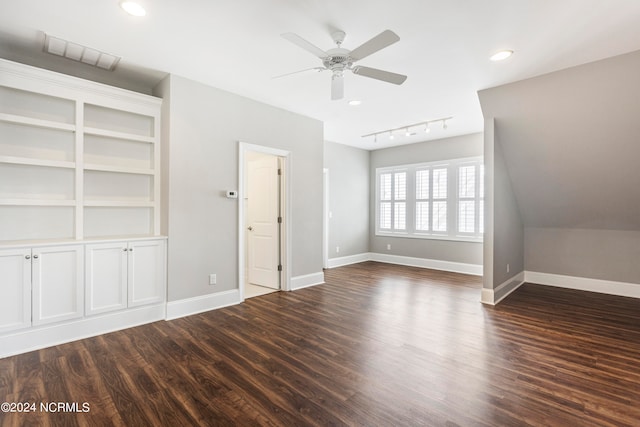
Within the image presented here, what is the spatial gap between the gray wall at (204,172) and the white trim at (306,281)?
3.43 feet

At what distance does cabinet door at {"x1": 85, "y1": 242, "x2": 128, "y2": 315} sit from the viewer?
308 cm

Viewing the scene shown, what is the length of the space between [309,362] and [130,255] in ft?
7.59

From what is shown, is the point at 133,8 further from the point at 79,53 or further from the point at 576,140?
the point at 576,140

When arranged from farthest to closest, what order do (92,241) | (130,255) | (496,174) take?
(496,174) → (130,255) → (92,241)

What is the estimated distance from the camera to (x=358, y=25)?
253cm

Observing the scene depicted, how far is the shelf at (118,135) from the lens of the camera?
3242mm

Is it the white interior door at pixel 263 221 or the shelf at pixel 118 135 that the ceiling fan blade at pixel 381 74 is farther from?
the shelf at pixel 118 135

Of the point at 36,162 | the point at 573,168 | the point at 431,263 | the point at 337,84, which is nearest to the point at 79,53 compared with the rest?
the point at 36,162

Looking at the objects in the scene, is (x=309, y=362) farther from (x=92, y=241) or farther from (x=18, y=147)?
(x=18, y=147)

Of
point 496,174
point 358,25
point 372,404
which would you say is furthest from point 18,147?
point 496,174

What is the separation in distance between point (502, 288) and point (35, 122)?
6080mm

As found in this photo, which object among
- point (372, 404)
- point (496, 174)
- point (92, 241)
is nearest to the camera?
point (372, 404)

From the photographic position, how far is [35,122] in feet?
9.64

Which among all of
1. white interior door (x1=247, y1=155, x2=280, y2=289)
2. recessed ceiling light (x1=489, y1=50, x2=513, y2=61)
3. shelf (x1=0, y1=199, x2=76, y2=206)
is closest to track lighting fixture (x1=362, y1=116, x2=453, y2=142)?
recessed ceiling light (x1=489, y1=50, x2=513, y2=61)
